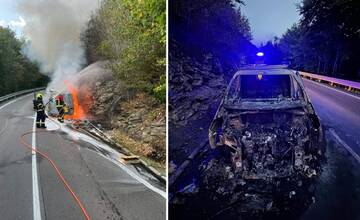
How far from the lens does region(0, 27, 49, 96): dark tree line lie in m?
2.11

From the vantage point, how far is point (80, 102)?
7.22ft

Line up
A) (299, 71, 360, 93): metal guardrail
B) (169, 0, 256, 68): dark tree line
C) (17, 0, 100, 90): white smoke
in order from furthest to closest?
(17, 0, 100, 90): white smoke
(169, 0, 256, 68): dark tree line
(299, 71, 360, 93): metal guardrail

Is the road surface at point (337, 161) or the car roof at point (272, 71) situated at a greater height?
the car roof at point (272, 71)

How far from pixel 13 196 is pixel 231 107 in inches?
46.7

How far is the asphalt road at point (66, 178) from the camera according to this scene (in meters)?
1.88

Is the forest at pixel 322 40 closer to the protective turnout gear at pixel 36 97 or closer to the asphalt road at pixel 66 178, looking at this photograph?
the asphalt road at pixel 66 178

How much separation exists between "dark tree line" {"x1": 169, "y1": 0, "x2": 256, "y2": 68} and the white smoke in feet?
1.90

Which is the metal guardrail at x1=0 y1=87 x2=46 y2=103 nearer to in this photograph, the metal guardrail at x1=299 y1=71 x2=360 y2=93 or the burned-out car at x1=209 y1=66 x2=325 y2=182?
the burned-out car at x1=209 y1=66 x2=325 y2=182

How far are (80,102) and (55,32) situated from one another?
0.42 meters

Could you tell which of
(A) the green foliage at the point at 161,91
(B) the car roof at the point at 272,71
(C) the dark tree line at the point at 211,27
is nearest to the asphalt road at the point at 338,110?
(B) the car roof at the point at 272,71

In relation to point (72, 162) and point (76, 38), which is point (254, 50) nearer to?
point (76, 38)

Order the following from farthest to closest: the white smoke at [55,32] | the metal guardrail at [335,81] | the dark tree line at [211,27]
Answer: the white smoke at [55,32]
the dark tree line at [211,27]
the metal guardrail at [335,81]

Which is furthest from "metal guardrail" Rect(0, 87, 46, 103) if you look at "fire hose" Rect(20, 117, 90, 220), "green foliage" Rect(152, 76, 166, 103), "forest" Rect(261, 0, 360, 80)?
"forest" Rect(261, 0, 360, 80)

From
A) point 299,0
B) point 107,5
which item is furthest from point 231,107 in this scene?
point 107,5
